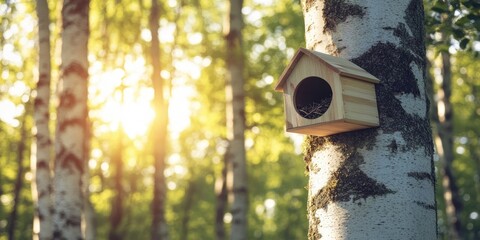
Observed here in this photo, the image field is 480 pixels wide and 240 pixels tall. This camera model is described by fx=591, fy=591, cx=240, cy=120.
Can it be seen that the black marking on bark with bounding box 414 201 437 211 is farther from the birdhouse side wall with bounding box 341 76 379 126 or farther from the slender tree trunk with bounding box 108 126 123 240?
the slender tree trunk with bounding box 108 126 123 240

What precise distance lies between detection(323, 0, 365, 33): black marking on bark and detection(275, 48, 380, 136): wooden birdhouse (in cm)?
14

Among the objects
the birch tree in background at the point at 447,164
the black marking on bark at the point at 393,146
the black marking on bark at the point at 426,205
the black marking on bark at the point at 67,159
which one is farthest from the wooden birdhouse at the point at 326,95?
the birch tree in background at the point at 447,164

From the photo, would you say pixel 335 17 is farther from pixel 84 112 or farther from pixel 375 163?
pixel 84 112

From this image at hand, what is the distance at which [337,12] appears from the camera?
2529 millimetres

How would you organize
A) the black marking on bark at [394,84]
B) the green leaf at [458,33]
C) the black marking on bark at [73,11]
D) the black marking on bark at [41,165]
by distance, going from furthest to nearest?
the black marking on bark at [41,165] → the black marking on bark at [73,11] → the green leaf at [458,33] → the black marking on bark at [394,84]

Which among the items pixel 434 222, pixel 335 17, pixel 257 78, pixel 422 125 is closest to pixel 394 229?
pixel 434 222

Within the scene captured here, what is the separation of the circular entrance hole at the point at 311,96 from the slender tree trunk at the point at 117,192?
15986 millimetres

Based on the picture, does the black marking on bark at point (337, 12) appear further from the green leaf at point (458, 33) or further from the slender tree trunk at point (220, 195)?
the slender tree trunk at point (220, 195)

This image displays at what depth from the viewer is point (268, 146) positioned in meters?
18.4

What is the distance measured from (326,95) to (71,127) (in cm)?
411

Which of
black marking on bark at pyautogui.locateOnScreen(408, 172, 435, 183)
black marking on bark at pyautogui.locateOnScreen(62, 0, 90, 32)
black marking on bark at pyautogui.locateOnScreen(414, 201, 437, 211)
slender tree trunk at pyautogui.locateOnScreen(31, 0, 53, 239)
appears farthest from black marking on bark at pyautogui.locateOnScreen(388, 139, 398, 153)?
slender tree trunk at pyautogui.locateOnScreen(31, 0, 53, 239)

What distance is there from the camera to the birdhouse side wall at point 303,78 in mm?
2531

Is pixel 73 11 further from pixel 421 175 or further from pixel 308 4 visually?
pixel 421 175

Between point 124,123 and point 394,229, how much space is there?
17.2m
